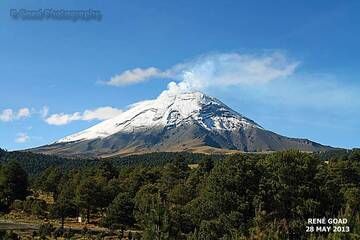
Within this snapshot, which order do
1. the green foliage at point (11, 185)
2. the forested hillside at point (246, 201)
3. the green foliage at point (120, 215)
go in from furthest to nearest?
the green foliage at point (11, 185), the green foliage at point (120, 215), the forested hillside at point (246, 201)

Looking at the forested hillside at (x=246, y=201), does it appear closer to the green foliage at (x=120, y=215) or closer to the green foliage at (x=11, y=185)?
the green foliage at (x=120, y=215)

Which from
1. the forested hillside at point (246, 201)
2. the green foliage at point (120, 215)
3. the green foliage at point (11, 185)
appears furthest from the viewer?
the green foliage at point (11, 185)

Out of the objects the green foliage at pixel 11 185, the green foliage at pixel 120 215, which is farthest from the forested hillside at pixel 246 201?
the green foliage at pixel 11 185

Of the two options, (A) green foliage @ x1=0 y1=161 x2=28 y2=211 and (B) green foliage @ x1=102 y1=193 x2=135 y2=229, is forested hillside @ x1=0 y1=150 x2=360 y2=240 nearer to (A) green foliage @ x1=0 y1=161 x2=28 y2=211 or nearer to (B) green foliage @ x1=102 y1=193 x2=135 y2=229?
(B) green foliage @ x1=102 y1=193 x2=135 y2=229

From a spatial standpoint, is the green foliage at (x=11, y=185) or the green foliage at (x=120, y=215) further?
the green foliage at (x=11, y=185)

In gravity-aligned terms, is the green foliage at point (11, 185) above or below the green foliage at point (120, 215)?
above

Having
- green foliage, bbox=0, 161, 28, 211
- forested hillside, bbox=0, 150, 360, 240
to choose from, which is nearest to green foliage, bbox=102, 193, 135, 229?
forested hillside, bbox=0, 150, 360, 240

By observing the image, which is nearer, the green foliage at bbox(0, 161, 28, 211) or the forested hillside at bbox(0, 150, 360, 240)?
the forested hillside at bbox(0, 150, 360, 240)

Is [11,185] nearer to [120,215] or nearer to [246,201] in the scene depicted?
[120,215]

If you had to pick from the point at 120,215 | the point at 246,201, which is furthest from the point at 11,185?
the point at 246,201

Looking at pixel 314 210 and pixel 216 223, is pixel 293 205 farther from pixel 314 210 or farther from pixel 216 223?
pixel 216 223

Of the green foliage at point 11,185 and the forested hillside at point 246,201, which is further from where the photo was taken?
the green foliage at point 11,185

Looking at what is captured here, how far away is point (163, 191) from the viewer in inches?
3590

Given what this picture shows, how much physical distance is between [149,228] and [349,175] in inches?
2403
